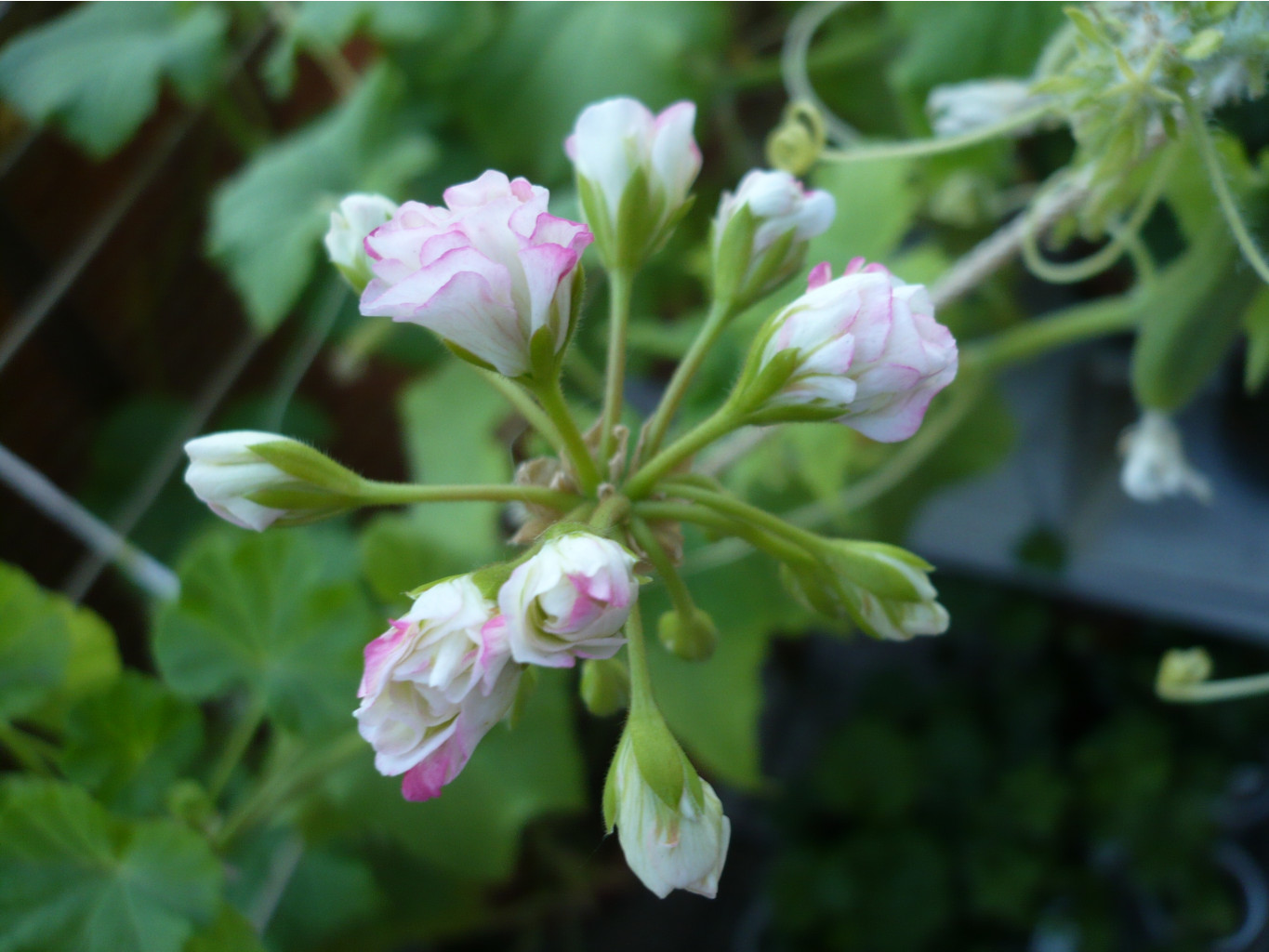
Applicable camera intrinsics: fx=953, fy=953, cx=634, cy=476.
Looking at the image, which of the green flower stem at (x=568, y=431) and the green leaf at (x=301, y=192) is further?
the green leaf at (x=301, y=192)

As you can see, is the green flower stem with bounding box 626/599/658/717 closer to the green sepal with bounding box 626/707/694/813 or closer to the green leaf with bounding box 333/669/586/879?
the green sepal with bounding box 626/707/694/813

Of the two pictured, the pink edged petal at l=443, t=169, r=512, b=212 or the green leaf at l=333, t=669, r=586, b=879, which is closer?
the pink edged petal at l=443, t=169, r=512, b=212

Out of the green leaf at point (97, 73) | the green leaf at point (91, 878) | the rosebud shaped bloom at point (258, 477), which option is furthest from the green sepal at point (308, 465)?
the green leaf at point (97, 73)

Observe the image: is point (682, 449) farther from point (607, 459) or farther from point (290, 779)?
point (290, 779)

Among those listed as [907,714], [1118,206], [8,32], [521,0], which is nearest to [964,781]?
[907,714]

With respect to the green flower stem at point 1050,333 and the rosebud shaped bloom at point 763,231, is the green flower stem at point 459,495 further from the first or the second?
the green flower stem at point 1050,333

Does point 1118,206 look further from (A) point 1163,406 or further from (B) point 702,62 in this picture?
(B) point 702,62

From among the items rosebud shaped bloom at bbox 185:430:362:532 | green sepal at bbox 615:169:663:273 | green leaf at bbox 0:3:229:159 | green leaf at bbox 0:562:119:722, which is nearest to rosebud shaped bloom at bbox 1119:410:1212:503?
green sepal at bbox 615:169:663:273

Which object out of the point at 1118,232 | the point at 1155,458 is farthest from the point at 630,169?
the point at 1155,458
